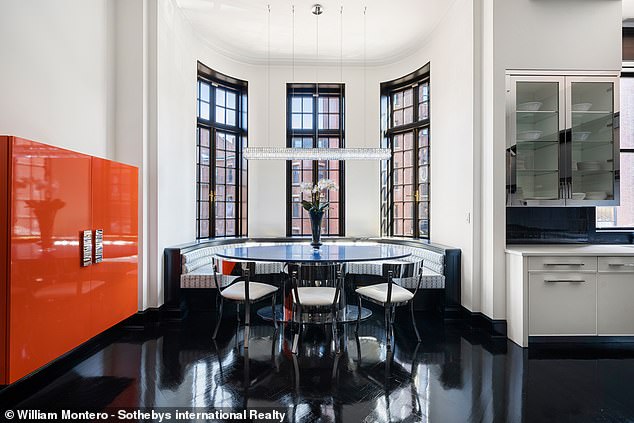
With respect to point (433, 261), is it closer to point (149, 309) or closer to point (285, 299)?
Result: point (285, 299)

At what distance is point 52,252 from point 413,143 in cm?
473

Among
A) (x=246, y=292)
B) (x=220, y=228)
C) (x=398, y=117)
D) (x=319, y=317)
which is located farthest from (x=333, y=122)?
(x=246, y=292)

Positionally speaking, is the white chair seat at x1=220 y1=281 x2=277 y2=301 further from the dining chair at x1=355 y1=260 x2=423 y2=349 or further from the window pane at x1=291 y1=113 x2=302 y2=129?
the window pane at x1=291 y1=113 x2=302 y2=129

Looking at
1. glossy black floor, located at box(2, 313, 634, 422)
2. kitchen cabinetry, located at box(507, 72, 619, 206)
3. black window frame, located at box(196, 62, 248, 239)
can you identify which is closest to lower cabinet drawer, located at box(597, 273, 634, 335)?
glossy black floor, located at box(2, 313, 634, 422)

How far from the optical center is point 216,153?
5.80 meters

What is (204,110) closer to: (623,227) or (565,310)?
(565,310)

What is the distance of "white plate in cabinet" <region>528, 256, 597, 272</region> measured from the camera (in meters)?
3.59

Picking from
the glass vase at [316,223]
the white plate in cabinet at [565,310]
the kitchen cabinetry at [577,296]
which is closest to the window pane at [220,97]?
the glass vase at [316,223]

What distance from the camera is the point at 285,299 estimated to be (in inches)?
156

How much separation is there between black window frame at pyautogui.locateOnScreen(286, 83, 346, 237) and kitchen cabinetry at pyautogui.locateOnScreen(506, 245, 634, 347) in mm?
3103

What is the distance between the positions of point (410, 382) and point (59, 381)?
8.24 feet

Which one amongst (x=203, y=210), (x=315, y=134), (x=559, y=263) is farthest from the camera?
(x=315, y=134)

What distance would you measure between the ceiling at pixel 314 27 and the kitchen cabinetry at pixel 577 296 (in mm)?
3118

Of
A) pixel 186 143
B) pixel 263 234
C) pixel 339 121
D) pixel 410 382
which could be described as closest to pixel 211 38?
pixel 186 143
